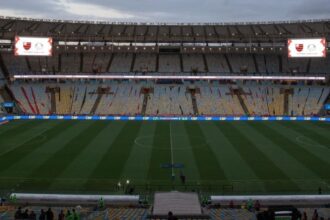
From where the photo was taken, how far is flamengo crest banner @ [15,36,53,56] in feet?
208

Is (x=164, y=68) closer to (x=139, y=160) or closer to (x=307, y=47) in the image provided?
(x=307, y=47)

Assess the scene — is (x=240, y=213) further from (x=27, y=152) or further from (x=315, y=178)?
(x=27, y=152)

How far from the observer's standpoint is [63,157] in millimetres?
37250

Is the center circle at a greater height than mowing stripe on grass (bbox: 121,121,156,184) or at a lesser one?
greater

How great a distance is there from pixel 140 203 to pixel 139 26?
6041 cm

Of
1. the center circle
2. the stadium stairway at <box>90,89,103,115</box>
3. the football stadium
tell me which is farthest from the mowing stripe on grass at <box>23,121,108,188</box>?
the stadium stairway at <box>90,89,103,115</box>

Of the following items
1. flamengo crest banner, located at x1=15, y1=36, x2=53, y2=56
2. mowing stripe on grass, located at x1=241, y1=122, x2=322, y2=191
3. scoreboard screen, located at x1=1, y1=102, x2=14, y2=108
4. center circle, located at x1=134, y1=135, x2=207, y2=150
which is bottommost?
mowing stripe on grass, located at x1=241, y1=122, x2=322, y2=191

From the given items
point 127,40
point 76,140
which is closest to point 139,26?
point 127,40

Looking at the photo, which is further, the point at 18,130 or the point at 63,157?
the point at 18,130

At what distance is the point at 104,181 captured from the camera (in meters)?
30.2

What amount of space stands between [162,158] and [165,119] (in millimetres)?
28780

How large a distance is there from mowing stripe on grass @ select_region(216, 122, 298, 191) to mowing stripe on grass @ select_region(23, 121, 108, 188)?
16.2 m

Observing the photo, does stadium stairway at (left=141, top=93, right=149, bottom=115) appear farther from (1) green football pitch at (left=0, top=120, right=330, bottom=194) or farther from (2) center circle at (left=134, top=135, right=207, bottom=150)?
(2) center circle at (left=134, top=135, right=207, bottom=150)

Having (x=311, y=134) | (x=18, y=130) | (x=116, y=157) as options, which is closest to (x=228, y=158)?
(x=116, y=157)
